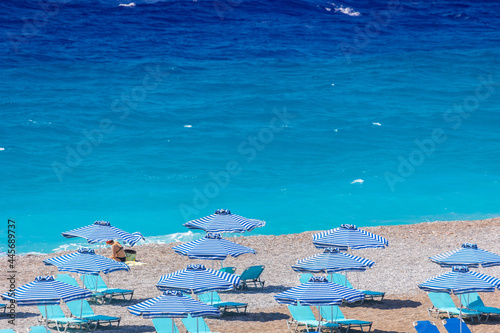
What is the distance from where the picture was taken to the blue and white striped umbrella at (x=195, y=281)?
13820 mm

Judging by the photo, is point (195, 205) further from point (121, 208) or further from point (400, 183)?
point (400, 183)

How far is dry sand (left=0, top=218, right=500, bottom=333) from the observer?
14.7 meters

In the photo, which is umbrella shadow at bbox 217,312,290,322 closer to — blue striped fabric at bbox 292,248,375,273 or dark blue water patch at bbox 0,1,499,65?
blue striped fabric at bbox 292,248,375,273

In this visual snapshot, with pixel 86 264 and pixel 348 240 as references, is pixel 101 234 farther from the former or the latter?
pixel 348 240

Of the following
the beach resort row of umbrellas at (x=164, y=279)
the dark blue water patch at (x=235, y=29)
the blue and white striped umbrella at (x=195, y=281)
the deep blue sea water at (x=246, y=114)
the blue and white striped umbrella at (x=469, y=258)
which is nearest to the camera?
the beach resort row of umbrellas at (x=164, y=279)

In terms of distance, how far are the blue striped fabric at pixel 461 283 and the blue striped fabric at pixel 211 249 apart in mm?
4589

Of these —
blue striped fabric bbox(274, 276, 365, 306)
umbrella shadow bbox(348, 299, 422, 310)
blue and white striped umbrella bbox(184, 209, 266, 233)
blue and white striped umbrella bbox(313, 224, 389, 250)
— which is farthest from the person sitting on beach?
blue striped fabric bbox(274, 276, 365, 306)

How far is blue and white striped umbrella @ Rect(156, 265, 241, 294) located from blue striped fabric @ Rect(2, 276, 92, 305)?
163 centimetres

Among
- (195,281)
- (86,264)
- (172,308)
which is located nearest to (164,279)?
(195,281)

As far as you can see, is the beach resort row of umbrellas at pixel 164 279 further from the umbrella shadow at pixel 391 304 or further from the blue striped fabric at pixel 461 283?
the blue striped fabric at pixel 461 283

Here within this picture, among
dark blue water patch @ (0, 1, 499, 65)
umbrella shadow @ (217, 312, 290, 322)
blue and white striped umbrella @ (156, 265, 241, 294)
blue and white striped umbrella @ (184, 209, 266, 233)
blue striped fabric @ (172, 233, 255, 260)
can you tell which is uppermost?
dark blue water patch @ (0, 1, 499, 65)

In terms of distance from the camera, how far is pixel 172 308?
12.3 metres

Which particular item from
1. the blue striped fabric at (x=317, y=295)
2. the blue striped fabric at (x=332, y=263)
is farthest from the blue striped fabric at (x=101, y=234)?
the blue striped fabric at (x=317, y=295)

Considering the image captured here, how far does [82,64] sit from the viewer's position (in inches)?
1812
